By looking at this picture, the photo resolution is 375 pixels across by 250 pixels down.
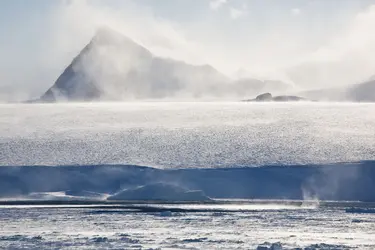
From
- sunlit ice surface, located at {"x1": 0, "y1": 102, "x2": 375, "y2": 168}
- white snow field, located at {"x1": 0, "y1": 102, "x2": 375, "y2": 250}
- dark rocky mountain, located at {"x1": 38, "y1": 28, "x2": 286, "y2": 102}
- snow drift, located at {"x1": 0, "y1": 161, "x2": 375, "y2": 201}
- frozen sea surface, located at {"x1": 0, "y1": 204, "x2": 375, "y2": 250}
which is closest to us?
frozen sea surface, located at {"x1": 0, "y1": 204, "x2": 375, "y2": 250}

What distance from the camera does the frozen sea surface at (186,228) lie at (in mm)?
26031

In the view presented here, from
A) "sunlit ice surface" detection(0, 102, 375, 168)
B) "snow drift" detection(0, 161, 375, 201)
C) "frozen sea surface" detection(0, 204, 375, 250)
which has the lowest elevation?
"frozen sea surface" detection(0, 204, 375, 250)

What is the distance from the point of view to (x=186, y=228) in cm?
2967

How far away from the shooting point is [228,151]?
47.2 m

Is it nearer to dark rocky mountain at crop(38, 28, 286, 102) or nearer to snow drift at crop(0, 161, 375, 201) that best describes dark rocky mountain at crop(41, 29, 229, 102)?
dark rocky mountain at crop(38, 28, 286, 102)

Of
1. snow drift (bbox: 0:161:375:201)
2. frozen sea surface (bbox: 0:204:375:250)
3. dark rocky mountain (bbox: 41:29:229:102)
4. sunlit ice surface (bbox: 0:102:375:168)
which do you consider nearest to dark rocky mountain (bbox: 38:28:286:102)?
dark rocky mountain (bbox: 41:29:229:102)

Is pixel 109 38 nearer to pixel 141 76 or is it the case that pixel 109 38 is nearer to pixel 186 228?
pixel 141 76

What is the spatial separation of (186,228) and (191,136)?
2159 cm

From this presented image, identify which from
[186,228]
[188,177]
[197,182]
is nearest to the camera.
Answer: [186,228]

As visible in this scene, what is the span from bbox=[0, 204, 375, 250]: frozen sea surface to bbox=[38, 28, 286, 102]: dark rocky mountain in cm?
7203

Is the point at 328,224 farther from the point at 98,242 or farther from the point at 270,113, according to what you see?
the point at 270,113

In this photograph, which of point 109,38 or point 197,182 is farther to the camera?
point 109,38

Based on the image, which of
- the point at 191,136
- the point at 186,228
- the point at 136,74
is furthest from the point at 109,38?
the point at 186,228

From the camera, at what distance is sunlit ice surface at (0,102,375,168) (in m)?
45.9
